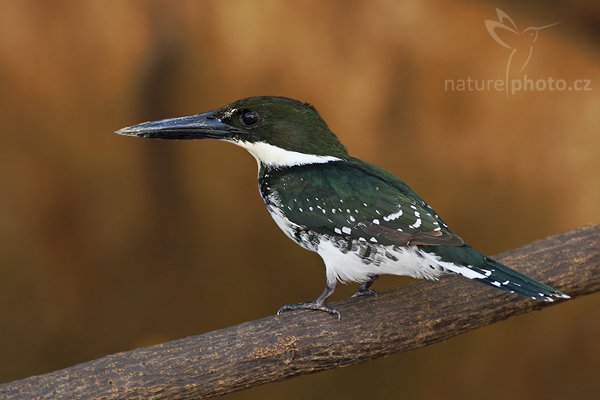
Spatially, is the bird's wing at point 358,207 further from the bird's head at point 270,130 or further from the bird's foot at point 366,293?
the bird's foot at point 366,293

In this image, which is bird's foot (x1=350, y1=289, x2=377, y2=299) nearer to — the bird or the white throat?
the bird

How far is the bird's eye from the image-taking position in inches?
85.1

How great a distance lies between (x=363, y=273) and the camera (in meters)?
2.10

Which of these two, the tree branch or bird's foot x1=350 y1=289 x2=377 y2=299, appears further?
bird's foot x1=350 y1=289 x2=377 y2=299

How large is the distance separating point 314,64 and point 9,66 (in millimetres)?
958

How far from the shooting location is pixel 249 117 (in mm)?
2164

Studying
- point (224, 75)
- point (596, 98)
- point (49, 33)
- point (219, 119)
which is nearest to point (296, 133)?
point (219, 119)

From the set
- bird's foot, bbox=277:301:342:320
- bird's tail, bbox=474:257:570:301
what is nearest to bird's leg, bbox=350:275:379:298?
bird's foot, bbox=277:301:342:320

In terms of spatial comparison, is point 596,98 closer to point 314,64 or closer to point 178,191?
point 314,64

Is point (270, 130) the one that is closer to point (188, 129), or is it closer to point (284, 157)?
point (284, 157)

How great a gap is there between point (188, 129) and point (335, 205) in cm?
41

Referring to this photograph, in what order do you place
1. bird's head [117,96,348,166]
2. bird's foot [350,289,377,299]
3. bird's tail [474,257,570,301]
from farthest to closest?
bird's foot [350,289,377,299], bird's head [117,96,348,166], bird's tail [474,257,570,301]

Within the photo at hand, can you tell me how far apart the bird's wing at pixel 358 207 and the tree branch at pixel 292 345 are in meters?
0.25

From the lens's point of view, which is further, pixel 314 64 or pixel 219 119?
pixel 314 64
